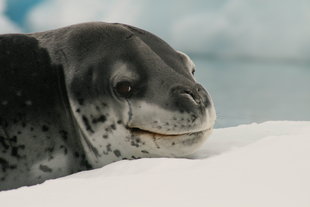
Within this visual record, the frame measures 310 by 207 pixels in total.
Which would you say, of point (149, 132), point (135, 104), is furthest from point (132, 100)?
point (149, 132)

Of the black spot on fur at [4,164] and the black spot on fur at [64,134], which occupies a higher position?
the black spot on fur at [64,134]

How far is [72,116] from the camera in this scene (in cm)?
342

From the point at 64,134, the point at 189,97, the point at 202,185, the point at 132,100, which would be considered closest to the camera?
the point at 202,185

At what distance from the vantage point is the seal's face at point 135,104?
3172 millimetres

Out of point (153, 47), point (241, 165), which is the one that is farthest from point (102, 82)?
point (241, 165)

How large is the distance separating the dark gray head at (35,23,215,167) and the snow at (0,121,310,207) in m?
0.60

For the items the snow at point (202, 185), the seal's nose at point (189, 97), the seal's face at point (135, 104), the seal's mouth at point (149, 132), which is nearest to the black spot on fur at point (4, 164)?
the seal's face at point (135, 104)

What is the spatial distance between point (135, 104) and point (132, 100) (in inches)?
1.5

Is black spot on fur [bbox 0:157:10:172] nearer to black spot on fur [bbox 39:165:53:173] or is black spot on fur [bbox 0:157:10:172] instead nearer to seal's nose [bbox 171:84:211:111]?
black spot on fur [bbox 39:165:53:173]

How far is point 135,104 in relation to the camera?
10.7 ft

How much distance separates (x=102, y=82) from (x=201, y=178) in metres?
1.45

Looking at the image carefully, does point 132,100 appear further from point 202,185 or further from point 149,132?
point 202,185

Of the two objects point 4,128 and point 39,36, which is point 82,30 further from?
point 4,128

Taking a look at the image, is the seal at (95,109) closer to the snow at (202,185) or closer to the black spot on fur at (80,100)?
the black spot on fur at (80,100)
